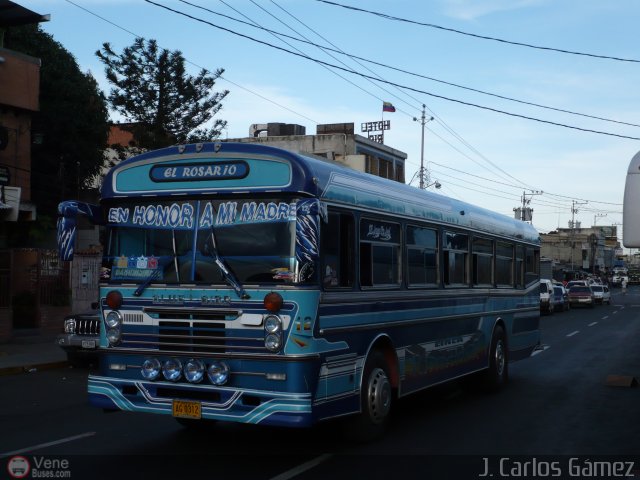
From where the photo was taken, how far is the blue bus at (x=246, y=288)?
7.53 meters

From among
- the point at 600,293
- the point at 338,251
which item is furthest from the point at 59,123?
the point at 600,293

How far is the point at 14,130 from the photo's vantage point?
85.5ft

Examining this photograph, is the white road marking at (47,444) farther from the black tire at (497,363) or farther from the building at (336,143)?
the building at (336,143)

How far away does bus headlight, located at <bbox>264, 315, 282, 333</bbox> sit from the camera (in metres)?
7.48

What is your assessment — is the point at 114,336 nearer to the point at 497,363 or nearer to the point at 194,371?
the point at 194,371

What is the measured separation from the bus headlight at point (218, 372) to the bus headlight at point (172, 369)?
33 cm

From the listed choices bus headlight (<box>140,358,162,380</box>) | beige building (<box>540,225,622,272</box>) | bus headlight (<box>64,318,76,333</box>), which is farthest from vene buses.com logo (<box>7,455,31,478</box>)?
beige building (<box>540,225,622,272</box>)

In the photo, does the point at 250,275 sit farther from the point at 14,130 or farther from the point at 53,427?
the point at 14,130

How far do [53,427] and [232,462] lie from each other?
315cm

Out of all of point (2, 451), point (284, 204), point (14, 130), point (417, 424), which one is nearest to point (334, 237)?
point (284, 204)

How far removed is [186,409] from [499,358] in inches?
295

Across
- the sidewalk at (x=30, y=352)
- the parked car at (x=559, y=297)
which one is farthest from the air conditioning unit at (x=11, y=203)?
the parked car at (x=559, y=297)

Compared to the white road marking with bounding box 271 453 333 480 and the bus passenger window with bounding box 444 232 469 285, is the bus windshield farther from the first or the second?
the bus passenger window with bounding box 444 232 469 285

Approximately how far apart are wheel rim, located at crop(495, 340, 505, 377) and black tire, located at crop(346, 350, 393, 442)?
4942mm
